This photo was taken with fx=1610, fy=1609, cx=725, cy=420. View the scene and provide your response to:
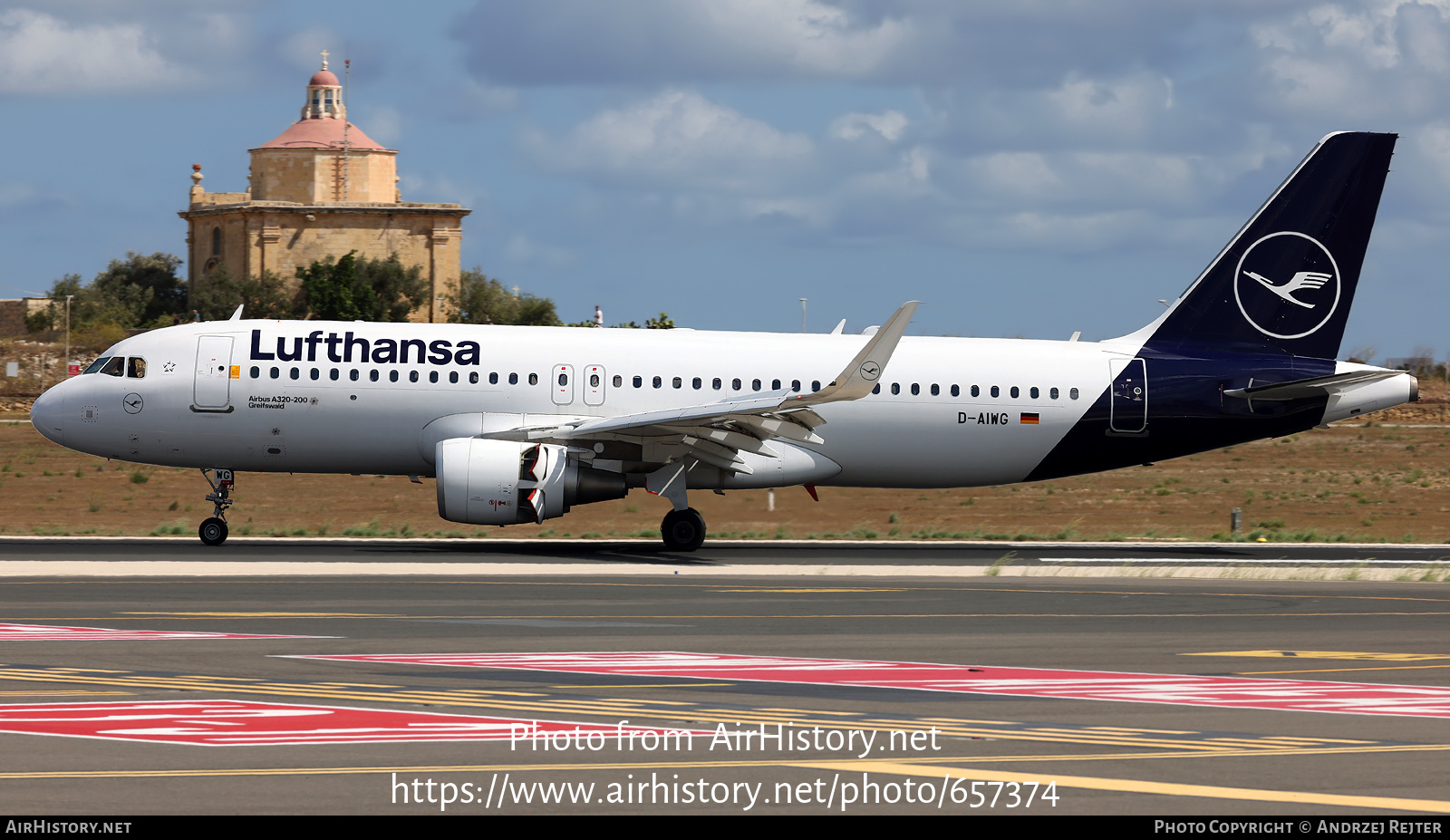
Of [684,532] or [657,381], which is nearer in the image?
[684,532]

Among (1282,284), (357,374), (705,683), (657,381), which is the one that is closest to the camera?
(705,683)

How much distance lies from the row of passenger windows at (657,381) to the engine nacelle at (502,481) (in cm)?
174

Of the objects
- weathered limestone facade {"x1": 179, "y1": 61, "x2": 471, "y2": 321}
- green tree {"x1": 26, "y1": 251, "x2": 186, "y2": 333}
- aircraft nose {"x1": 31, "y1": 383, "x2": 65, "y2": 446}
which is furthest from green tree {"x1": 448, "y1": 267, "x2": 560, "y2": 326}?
aircraft nose {"x1": 31, "y1": 383, "x2": 65, "y2": 446}

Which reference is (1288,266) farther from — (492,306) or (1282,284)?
(492,306)

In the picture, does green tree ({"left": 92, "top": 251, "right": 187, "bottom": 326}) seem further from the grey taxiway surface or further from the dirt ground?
the grey taxiway surface

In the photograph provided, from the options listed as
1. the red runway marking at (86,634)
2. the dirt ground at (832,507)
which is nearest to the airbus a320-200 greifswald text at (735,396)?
the dirt ground at (832,507)

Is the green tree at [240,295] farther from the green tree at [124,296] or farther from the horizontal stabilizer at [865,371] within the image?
the horizontal stabilizer at [865,371]

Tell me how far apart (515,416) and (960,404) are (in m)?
8.56

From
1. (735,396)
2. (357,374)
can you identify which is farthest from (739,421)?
(357,374)

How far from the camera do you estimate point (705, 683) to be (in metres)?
14.4

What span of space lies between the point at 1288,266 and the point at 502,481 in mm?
16582

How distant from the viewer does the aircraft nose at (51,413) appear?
30156 millimetres

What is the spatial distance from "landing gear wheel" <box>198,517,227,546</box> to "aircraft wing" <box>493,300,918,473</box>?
5589mm
